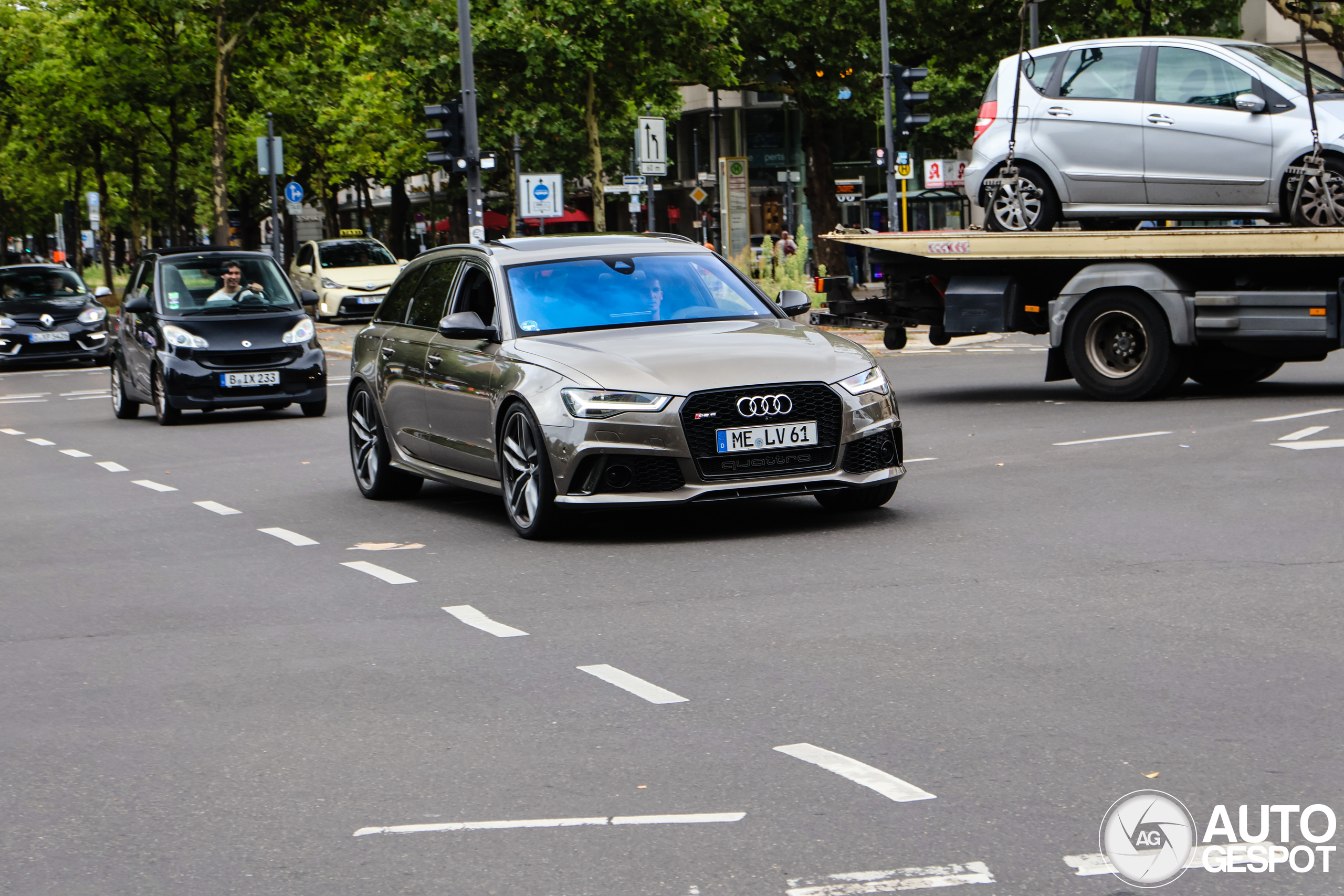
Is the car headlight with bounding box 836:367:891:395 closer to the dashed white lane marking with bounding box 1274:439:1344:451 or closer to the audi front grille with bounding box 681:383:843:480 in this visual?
the audi front grille with bounding box 681:383:843:480

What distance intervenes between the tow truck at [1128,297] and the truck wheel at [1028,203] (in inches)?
13.1

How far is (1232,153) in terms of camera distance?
15.5m

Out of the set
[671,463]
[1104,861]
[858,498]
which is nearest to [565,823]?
[1104,861]

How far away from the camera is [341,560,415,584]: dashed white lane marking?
339 inches

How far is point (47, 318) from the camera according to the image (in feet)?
96.3

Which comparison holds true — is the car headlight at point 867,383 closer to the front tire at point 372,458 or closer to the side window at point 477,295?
the side window at point 477,295

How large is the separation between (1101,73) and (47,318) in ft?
61.1

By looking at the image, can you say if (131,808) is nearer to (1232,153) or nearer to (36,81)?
(1232,153)

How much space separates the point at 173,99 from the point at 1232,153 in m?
34.0

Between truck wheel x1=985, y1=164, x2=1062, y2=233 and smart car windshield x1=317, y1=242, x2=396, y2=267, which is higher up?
truck wheel x1=985, y1=164, x2=1062, y2=233

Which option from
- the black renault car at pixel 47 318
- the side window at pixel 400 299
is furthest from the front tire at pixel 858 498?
the black renault car at pixel 47 318

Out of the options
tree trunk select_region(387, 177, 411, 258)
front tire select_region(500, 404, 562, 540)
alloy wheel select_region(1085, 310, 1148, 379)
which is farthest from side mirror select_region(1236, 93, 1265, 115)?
tree trunk select_region(387, 177, 411, 258)

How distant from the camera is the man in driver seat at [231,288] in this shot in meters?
19.3

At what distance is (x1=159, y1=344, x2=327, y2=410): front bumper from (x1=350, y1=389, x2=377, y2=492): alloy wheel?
20.9 feet
